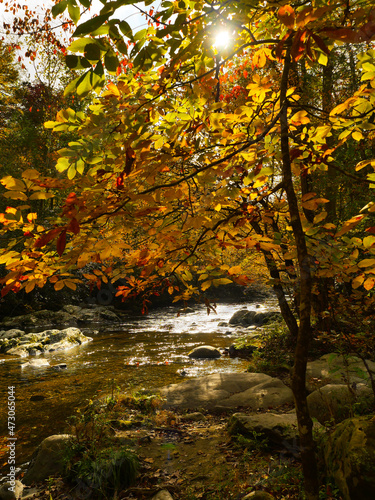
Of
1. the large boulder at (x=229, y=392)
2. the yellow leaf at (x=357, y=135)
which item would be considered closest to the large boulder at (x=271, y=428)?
the large boulder at (x=229, y=392)

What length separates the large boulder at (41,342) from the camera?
9828 mm

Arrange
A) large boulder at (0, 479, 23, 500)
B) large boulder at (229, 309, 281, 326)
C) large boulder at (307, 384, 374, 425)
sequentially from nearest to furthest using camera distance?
1. large boulder at (0, 479, 23, 500)
2. large boulder at (307, 384, 374, 425)
3. large boulder at (229, 309, 281, 326)

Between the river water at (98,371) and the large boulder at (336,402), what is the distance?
335cm

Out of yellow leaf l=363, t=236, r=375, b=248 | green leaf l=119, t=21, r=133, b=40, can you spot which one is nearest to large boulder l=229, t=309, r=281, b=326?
yellow leaf l=363, t=236, r=375, b=248

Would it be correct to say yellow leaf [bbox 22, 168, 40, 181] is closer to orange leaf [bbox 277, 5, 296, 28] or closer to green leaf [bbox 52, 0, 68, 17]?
green leaf [bbox 52, 0, 68, 17]

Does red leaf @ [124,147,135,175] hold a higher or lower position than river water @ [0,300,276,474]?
higher

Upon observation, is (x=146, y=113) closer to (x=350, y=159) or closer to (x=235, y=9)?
(x=235, y=9)

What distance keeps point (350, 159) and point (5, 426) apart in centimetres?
795

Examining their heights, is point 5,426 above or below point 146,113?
below

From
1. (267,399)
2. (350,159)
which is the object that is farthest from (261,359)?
(350,159)

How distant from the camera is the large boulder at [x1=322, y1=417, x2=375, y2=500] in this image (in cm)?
229

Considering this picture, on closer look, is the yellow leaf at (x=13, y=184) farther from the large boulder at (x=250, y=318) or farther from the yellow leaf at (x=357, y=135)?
the large boulder at (x=250, y=318)

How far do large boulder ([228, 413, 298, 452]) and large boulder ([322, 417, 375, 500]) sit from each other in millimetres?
667

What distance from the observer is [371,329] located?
387 cm
